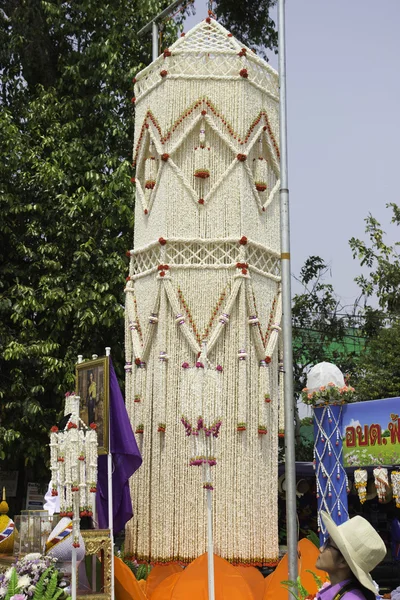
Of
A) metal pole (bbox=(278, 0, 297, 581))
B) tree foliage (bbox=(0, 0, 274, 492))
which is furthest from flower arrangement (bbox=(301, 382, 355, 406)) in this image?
tree foliage (bbox=(0, 0, 274, 492))

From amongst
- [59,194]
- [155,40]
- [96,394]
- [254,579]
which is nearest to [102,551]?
[96,394]

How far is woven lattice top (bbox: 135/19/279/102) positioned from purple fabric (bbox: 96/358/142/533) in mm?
3569

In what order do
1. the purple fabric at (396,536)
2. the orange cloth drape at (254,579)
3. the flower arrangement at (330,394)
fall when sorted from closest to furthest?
the orange cloth drape at (254,579) → the flower arrangement at (330,394) → the purple fabric at (396,536)

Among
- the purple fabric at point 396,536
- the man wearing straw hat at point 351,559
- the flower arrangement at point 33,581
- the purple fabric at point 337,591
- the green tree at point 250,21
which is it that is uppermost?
the green tree at point 250,21

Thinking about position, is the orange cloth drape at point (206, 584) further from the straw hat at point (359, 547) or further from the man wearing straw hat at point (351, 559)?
the straw hat at point (359, 547)

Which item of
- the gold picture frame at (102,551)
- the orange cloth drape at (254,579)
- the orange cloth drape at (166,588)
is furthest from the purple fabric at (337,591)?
the orange cloth drape at (166,588)

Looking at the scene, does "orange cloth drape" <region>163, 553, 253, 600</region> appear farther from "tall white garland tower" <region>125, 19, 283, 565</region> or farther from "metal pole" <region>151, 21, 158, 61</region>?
"metal pole" <region>151, 21, 158, 61</region>

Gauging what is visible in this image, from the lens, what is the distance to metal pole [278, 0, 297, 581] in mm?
7789

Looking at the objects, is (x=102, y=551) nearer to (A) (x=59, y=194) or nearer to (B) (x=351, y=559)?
(B) (x=351, y=559)

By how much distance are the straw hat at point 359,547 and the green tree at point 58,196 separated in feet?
31.3

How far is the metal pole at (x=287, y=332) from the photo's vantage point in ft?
25.6

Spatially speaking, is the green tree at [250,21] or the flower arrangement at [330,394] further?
the green tree at [250,21]

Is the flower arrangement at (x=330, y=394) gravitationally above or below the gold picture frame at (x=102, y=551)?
above

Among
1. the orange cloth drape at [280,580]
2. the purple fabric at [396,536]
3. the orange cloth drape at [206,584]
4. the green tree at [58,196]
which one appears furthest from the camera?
the green tree at [58,196]
